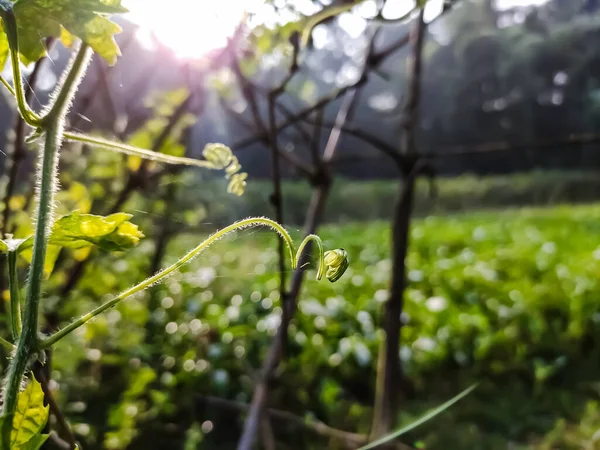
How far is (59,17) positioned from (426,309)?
64.6 inches

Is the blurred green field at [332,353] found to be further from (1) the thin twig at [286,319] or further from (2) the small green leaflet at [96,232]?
(2) the small green leaflet at [96,232]

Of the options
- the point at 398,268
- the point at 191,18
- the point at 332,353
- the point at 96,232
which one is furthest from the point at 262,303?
the point at 96,232

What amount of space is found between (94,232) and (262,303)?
1450 mm

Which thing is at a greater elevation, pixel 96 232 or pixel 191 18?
pixel 191 18

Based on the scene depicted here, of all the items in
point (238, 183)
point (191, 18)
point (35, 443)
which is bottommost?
point (35, 443)

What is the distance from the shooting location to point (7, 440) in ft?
0.51

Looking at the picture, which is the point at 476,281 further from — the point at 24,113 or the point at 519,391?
the point at 24,113

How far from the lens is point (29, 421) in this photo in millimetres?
166

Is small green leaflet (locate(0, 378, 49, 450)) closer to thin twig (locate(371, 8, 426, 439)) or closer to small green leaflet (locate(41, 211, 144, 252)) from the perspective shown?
small green leaflet (locate(41, 211, 144, 252))

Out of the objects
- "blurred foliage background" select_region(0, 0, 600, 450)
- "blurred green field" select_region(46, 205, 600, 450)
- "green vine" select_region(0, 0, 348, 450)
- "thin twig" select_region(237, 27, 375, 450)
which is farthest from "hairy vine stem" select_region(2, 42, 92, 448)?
"blurred green field" select_region(46, 205, 600, 450)

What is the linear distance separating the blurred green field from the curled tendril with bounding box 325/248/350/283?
34 centimetres

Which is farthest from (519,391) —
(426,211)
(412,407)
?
(426,211)

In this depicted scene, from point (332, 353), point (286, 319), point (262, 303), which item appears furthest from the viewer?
point (262, 303)

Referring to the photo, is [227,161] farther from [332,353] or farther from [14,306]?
[332,353]
